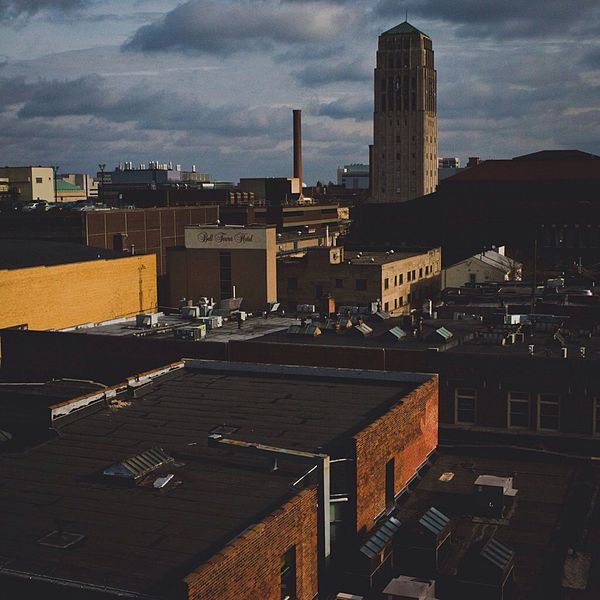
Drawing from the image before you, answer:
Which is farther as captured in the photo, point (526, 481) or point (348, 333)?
point (348, 333)

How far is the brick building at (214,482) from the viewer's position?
1978 cm

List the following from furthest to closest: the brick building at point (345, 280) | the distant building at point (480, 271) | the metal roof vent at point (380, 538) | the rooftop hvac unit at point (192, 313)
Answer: the distant building at point (480, 271), the brick building at point (345, 280), the rooftop hvac unit at point (192, 313), the metal roof vent at point (380, 538)

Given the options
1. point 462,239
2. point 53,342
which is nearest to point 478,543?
point 53,342

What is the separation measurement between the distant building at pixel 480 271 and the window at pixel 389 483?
72.3 m

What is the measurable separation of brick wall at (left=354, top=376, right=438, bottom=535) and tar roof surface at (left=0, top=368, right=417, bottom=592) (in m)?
1.20

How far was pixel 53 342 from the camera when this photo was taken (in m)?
53.1

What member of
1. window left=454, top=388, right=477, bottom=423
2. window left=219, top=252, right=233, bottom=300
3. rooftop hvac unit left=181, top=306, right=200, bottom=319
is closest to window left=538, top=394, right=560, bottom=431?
window left=454, top=388, right=477, bottom=423

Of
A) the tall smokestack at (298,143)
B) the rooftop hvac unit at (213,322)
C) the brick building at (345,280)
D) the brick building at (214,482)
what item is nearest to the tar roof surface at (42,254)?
the rooftop hvac unit at (213,322)

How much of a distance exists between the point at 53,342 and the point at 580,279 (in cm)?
5194

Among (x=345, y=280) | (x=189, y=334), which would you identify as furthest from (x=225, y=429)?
(x=345, y=280)

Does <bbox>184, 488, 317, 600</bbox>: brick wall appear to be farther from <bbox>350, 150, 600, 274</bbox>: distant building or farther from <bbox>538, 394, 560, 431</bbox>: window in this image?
<bbox>350, 150, 600, 274</bbox>: distant building

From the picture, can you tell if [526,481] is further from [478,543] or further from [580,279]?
[580,279]

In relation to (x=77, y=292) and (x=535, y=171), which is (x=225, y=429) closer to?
(x=77, y=292)

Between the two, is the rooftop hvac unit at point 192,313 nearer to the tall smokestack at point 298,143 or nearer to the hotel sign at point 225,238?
the hotel sign at point 225,238
